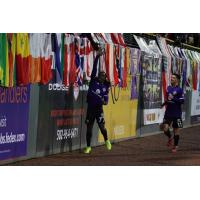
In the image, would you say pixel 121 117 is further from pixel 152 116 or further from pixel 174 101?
pixel 152 116

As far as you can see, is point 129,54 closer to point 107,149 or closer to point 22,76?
point 107,149

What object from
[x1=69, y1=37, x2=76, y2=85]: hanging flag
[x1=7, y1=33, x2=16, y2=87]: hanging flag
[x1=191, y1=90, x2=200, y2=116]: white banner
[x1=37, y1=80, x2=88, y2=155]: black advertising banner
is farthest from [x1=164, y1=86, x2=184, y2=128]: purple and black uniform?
[x1=191, y1=90, x2=200, y2=116]: white banner

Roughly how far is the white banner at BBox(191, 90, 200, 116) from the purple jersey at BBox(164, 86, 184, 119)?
35.9 ft

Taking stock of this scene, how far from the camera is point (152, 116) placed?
19938 mm

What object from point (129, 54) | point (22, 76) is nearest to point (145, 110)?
point (129, 54)

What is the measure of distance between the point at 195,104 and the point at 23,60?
1601cm

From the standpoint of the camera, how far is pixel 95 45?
14.6 meters

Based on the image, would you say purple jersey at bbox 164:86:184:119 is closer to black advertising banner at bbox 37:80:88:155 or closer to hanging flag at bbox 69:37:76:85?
black advertising banner at bbox 37:80:88:155

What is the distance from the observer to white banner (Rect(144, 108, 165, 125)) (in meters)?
19.2

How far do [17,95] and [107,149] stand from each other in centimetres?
424

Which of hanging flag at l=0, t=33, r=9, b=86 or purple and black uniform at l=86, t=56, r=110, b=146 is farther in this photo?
purple and black uniform at l=86, t=56, r=110, b=146

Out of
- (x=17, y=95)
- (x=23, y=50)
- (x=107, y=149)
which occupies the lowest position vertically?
(x=107, y=149)

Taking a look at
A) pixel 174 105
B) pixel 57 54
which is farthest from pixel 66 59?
pixel 174 105

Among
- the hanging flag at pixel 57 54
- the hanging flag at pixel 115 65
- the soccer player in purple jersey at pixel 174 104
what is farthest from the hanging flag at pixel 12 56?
the hanging flag at pixel 115 65
